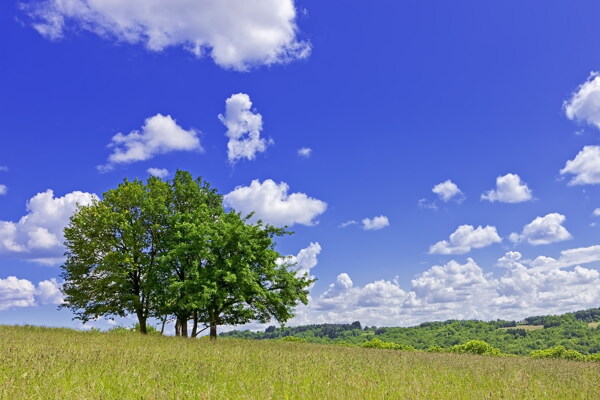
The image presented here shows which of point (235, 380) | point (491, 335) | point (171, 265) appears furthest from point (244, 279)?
point (491, 335)

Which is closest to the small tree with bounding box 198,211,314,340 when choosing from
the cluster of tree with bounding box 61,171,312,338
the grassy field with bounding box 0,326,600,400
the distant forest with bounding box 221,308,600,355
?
the cluster of tree with bounding box 61,171,312,338

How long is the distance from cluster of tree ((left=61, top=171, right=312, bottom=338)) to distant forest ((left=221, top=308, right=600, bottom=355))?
4563 centimetres

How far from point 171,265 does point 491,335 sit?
332 ft

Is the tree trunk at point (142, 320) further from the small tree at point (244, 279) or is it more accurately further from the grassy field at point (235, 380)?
the grassy field at point (235, 380)

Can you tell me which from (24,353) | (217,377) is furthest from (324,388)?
(24,353)

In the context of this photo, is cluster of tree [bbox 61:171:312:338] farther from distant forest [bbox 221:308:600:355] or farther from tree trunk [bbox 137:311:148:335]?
distant forest [bbox 221:308:600:355]

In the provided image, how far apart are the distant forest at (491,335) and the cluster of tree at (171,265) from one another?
45632mm

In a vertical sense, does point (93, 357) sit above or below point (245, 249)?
below

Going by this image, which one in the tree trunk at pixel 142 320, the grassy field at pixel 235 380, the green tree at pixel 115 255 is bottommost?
the grassy field at pixel 235 380

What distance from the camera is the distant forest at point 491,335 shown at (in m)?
88.4

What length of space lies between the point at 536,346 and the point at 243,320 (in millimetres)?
87263

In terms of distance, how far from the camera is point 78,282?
30.6 metres

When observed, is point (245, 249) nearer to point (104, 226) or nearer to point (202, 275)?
point (202, 275)

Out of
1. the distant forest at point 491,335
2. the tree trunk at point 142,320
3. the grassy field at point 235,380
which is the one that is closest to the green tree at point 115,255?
the tree trunk at point 142,320
